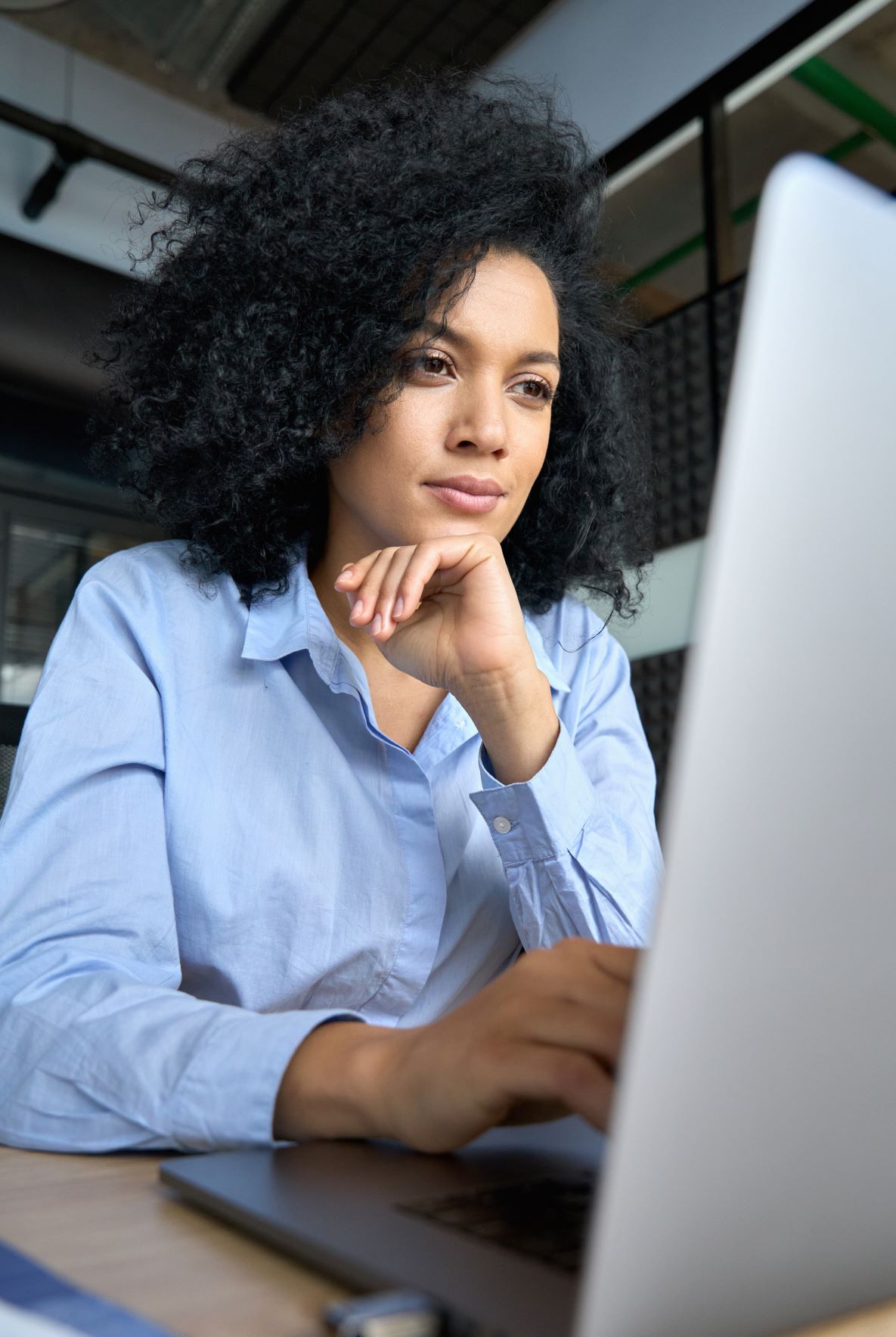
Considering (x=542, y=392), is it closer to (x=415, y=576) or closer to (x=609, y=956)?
(x=415, y=576)

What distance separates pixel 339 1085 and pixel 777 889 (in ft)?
1.08

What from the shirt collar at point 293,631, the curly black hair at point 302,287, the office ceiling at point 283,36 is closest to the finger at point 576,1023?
the shirt collar at point 293,631

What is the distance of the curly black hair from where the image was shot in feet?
3.99

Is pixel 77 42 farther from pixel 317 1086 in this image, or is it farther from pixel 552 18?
pixel 317 1086

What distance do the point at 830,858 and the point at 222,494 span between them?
1.03m

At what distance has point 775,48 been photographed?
9.43ft

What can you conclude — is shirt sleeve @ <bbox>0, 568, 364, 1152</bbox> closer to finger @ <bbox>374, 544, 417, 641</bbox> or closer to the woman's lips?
finger @ <bbox>374, 544, 417, 641</bbox>

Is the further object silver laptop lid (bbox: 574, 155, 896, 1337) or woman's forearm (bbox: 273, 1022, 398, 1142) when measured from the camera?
woman's forearm (bbox: 273, 1022, 398, 1142)

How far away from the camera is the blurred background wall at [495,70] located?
292 centimetres

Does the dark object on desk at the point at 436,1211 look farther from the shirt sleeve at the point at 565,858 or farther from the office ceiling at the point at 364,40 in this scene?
the office ceiling at the point at 364,40

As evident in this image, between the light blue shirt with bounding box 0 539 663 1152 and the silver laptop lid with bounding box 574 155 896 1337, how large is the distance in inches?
17.6

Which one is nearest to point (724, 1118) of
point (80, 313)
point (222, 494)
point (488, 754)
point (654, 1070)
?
point (654, 1070)

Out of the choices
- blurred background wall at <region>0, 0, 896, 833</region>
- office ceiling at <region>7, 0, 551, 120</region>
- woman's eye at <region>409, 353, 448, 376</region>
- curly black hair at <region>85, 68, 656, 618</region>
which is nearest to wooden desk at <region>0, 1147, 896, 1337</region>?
curly black hair at <region>85, 68, 656, 618</region>

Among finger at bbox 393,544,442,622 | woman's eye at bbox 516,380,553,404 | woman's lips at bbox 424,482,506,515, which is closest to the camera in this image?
finger at bbox 393,544,442,622
